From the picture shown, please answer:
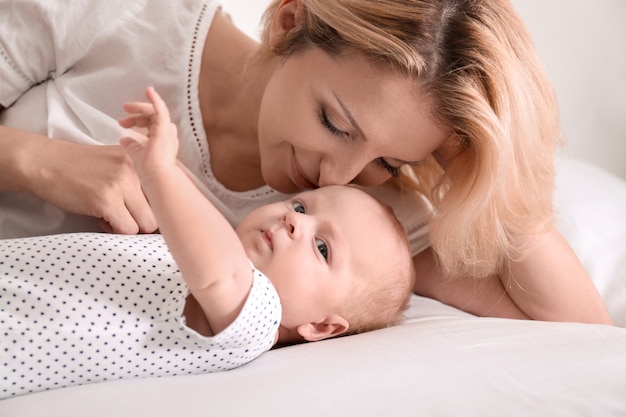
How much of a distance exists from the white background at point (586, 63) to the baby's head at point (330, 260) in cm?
145

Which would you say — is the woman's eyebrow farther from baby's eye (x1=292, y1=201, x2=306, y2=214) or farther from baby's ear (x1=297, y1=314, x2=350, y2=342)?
baby's ear (x1=297, y1=314, x2=350, y2=342)

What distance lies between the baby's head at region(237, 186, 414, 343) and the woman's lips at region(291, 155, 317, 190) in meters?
0.08

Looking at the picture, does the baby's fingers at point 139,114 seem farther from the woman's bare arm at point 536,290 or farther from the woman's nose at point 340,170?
the woman's bare arm at point 536,290

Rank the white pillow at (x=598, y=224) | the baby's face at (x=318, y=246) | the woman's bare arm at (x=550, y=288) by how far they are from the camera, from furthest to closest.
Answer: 1. the white pillow at (x=598, y=224)
2. the woman's bare arm at (x=550, y=288)
3. the baby's face at (x=318, y=246)

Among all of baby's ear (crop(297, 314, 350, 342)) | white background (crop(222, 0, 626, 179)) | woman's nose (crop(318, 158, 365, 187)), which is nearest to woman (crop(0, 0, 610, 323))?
woman's nose (crop(318, 158, 365, 187))

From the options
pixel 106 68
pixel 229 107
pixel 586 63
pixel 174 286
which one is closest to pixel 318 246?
pixel 174 286

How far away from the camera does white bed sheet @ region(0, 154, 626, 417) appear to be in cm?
89

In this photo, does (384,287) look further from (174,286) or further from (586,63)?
(586,63)

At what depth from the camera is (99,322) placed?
0.99 meters

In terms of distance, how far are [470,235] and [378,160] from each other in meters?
0.22

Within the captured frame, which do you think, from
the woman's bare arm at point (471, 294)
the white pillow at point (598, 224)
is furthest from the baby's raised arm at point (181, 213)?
the white pillow at point (598, 224)

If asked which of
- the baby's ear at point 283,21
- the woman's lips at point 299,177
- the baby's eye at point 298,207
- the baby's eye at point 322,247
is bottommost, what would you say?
the baby's eye at point 322,247

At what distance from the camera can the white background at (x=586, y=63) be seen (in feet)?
8.14

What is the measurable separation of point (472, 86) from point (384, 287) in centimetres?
35
